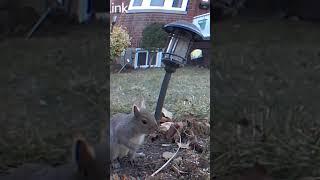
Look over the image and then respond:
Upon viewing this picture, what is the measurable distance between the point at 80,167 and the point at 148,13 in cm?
80

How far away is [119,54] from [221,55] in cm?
57

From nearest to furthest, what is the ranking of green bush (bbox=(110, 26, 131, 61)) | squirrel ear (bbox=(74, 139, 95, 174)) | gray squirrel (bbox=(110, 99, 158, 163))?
squirrel ear (bbox=(74, 139, 95, 174)) < green bush (bbox=(110, 26, 131, 61)) < gray squirrel (bbox=(110, 99, 158, 163))

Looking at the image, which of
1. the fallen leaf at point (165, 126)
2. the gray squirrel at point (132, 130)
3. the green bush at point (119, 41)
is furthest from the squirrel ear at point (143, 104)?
the green bush at point (119, 41)

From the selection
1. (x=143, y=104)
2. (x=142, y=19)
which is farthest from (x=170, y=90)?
(x=142, y=19)

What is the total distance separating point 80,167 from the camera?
1767 millimetres

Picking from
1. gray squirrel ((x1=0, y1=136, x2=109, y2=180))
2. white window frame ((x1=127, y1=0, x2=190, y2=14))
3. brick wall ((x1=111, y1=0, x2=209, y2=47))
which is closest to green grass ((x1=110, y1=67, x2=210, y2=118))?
brick wall ((x1=111, y1=0, x2=209, y2=47))

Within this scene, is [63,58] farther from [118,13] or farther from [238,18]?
[238,18]

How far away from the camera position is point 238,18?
1719mm

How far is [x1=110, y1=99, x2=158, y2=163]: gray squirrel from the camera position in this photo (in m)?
2.21

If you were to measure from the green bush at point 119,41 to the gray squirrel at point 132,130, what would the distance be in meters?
0.29

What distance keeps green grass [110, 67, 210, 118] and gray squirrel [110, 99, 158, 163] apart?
0.04 metres

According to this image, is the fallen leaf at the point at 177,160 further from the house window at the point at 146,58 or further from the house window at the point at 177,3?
the house window at the point at 177,3

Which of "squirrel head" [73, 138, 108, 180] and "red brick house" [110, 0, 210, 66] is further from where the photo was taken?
"red brick house" [110, 0, 210, 66]

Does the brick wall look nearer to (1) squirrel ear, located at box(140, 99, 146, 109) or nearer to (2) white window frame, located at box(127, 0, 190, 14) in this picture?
(2) white window frame, located at box(127, 0, 190, 14)
